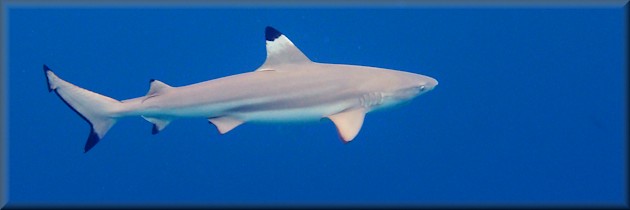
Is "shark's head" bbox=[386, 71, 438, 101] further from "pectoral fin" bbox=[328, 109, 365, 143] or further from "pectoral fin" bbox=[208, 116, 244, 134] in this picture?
"pectoral fin" bbox=[208, 116, 244, 134]

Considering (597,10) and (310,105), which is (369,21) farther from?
(310,105)

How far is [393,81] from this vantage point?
545 centimetres

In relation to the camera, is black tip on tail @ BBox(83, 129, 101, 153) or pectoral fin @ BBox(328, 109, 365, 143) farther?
black tip on tail @ BBox(83, 129, 101, 153)

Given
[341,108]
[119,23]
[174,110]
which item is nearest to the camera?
[174,110]

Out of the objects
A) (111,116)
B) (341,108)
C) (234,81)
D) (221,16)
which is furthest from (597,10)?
(111,116)

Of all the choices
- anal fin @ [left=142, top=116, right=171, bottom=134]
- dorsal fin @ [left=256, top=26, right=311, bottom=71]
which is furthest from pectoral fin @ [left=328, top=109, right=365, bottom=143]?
anal fin @ [left=142, top=116, right=171, bottom=134]

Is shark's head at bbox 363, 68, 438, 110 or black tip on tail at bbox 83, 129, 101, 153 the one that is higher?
shark's head at bbox 363, 68, 438, 110

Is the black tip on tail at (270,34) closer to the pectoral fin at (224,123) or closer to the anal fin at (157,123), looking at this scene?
the pectoral fin at (224,123)

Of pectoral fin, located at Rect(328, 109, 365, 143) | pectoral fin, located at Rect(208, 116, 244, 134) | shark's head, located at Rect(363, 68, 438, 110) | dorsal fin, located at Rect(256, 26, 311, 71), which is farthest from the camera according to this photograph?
shark's head, located at Rect(363, 68, 438, 110)

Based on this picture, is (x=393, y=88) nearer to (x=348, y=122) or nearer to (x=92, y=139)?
(x=348, y=122)

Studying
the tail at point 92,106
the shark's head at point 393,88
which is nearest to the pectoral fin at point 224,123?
the tail at point 92,106

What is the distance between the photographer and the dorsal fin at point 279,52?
5219mm

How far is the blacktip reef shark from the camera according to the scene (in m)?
4.85

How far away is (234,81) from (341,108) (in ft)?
3.45
